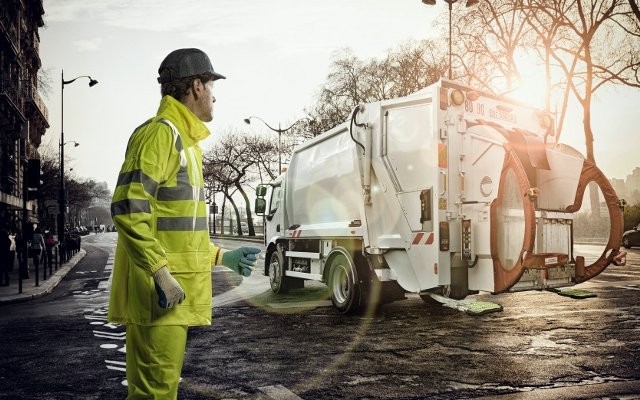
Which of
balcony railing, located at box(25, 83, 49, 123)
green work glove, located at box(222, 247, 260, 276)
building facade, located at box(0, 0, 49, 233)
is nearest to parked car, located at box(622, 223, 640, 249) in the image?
building facade, located at box(0, 0, 49, 233)

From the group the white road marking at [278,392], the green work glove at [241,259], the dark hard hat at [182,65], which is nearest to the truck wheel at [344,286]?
the white road marking at [278,392]

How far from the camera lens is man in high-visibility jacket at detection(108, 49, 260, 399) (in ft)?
7.81

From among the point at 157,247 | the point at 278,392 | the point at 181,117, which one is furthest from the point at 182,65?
the point at 278,392

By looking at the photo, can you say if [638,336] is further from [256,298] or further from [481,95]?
[256,298]

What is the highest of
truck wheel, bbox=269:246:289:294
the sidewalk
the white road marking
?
truck wheel, bbox=269:246:289:294

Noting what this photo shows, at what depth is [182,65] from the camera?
9.04 ft

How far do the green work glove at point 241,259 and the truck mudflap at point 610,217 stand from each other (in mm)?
5516

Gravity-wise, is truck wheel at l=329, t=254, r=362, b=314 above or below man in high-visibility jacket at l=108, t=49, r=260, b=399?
below

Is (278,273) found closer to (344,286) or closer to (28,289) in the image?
(344,286)

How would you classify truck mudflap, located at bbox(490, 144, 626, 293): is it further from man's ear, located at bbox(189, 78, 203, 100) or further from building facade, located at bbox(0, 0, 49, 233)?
building facade, located at bbox(0, 0, 49, 233)

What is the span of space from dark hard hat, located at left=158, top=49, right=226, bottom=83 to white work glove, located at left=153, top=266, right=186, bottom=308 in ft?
3.09

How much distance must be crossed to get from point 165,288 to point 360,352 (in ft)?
14.2

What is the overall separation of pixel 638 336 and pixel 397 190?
3.32m

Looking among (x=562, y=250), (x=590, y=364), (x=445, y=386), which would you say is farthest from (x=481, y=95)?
(x=445, y=386)
